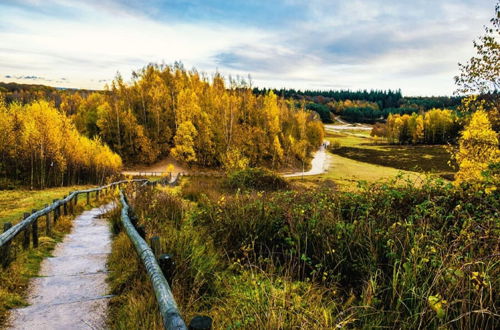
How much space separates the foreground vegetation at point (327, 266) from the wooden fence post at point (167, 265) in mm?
133

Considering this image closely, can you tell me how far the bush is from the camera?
26766mm

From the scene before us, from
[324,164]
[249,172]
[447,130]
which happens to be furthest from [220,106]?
[447,130]

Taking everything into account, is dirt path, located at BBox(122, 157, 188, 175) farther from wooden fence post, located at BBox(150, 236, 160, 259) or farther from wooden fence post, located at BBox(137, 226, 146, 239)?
wooden fence post, located at BBox(150, 236, 160, 259)

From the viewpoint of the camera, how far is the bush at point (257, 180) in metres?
26.8

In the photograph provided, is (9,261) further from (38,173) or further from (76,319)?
(38,173)

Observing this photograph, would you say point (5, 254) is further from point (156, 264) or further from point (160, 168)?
point (160, 168)

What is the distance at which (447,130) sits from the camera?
10156 cm

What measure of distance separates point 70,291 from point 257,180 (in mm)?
23730

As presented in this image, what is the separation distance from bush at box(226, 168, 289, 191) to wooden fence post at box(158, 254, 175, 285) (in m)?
21.9

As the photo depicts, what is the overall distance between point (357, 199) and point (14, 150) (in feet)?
113

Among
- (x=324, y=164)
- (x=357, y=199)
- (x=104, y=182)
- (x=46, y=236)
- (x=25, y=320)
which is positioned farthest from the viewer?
(x=324, y=164)

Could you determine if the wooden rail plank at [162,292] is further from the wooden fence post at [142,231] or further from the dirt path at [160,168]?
the dirt path at [160,168]

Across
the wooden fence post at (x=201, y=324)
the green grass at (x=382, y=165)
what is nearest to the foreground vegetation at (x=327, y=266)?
the wooden fence post at (x=201, y=324)

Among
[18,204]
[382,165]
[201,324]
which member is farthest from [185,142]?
[201,324]
